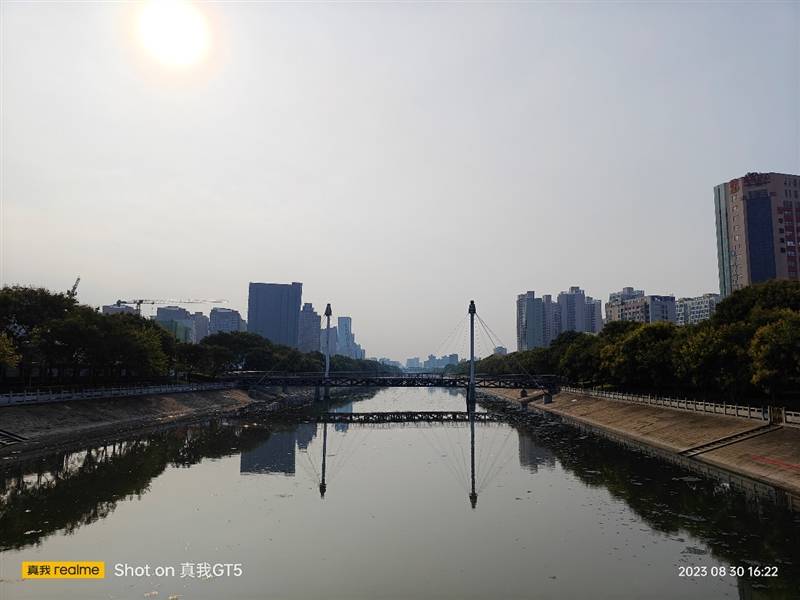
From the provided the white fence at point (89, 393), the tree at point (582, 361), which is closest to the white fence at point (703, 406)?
the tree at point (582, 361)

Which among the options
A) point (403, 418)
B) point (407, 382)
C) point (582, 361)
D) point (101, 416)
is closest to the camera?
point (101, 416)

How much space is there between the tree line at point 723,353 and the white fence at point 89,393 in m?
70.1

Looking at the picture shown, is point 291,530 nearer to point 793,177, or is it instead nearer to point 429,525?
point 429,525

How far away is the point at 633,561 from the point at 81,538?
25873 mm

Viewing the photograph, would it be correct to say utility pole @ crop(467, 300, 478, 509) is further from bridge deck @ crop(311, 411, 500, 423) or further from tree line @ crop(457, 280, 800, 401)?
tree line @ crop(457, 280, 800, 401)

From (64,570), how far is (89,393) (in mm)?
55073

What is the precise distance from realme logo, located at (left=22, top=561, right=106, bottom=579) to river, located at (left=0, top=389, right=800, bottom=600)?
487 mm

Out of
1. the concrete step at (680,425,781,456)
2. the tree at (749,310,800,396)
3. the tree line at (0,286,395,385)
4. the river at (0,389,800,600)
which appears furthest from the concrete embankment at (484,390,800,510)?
the tree line at (0,286,395,385)

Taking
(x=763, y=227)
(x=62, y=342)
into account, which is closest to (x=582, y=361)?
(x=62, y=342)

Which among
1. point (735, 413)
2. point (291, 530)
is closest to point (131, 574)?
point (291, 530)

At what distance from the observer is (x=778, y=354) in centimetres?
4512

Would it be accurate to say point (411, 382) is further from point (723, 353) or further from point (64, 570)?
point (64, 570)

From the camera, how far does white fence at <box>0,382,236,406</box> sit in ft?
185

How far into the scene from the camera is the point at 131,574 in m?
22.3
